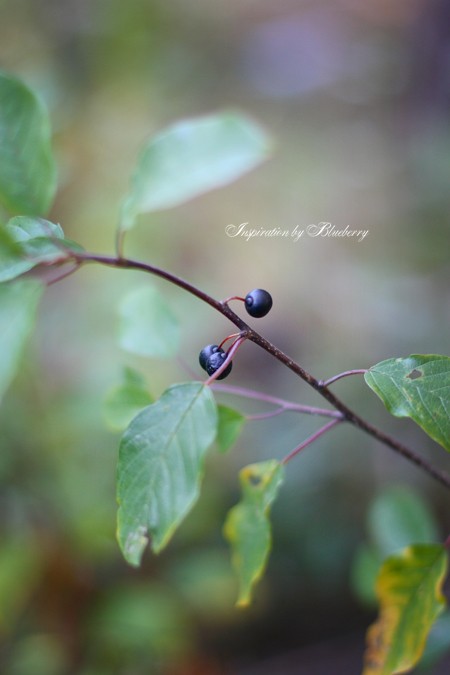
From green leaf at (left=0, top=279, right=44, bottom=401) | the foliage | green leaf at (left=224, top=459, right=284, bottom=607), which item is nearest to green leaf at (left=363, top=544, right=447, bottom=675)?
the foliage

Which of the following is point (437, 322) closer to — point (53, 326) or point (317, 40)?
point (53, 326)

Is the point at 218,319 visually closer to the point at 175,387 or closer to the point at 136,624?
the point at 136,624

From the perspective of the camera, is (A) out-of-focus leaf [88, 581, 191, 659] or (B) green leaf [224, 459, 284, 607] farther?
(A) out-of-focus leaf [88, 581, 191, 659]

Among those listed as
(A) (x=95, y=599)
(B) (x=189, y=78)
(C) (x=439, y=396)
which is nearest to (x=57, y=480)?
(A) (x=95, y=599)

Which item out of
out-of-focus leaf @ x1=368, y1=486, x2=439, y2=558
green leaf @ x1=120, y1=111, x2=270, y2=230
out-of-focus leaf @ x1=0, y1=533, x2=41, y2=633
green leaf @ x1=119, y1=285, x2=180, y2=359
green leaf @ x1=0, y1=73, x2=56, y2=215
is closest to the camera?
green leaf @ x1=0, y1=73, x2=56, y2=215

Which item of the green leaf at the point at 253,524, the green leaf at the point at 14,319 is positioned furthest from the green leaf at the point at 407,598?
the green leaf at the point at 14,319

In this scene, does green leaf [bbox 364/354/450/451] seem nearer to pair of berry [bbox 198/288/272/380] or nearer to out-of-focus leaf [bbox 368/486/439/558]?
pair of berry [bbox 198/288/272/380]
